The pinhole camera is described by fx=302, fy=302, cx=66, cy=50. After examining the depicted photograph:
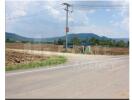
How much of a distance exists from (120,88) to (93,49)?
1878cm

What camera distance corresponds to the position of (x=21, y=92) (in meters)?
5.24

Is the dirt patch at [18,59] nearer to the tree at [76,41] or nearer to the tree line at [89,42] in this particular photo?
the tree line at [89,42]

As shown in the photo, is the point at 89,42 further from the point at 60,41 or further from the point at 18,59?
the point at 18,59

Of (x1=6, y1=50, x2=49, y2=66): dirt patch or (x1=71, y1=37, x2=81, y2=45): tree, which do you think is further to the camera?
(x1=71, y1=37, x2=81, y2=45): tree

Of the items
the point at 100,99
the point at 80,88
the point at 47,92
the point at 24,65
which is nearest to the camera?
the point at 100,99

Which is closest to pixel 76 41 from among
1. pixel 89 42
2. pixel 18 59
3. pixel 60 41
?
pixel 89 42

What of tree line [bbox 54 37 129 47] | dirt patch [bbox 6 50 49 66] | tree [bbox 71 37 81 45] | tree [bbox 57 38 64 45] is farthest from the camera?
tree [bbox 71 37 81 45]

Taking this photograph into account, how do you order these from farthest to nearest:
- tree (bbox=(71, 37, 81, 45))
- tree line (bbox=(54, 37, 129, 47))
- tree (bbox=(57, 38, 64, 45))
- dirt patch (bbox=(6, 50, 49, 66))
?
tree (bbox=(71, 37, 81, 45)) < tree line (bbox=(54, 37, 129, 47)) < tree (bbox=(57, 38, 64, 45)) < dirt patch (bbox=(6, 50, 49, 66))

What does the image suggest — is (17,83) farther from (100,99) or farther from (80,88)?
(100,99)

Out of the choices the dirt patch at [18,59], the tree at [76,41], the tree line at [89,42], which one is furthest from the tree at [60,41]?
the dirt patch at [18,59]

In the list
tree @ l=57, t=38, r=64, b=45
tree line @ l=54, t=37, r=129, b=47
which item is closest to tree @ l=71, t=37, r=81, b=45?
tree line @ l=54, t=37, r=129, b=47

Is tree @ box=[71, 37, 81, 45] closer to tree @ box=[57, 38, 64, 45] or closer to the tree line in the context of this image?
the tree line
